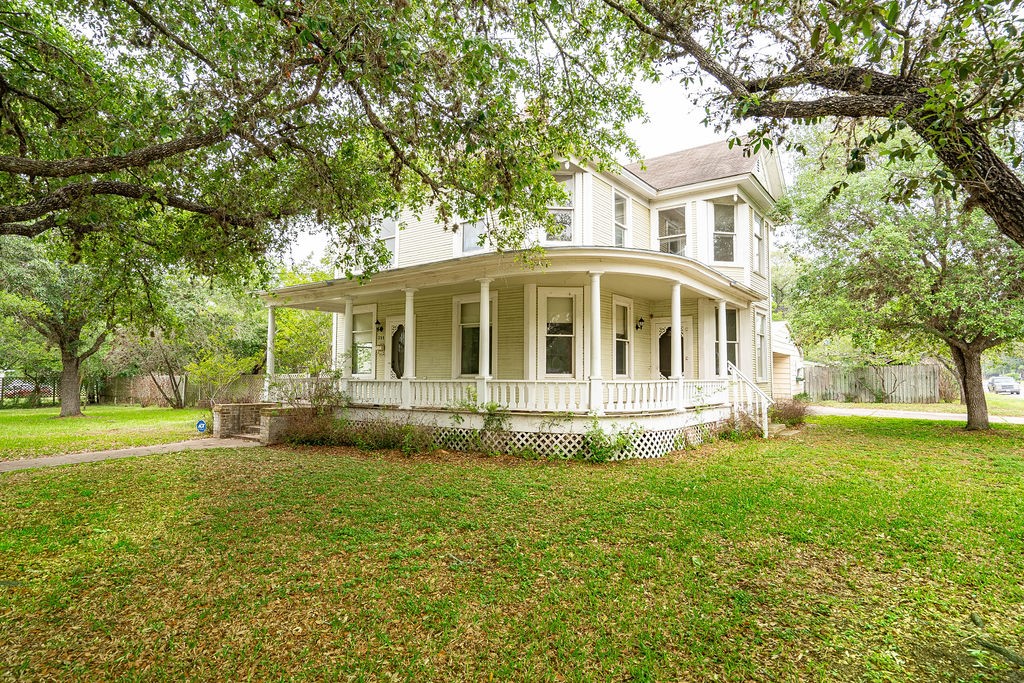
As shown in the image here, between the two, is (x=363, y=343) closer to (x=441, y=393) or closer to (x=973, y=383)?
(x=441, y=393)

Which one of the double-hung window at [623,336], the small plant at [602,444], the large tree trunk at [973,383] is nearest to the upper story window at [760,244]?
the large tree trunk at [973,383]

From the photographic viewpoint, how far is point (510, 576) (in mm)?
4238

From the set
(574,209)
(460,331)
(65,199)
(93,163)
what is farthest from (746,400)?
(65,199)

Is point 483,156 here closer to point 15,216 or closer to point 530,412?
point 530,412

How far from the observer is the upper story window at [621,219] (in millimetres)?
12789

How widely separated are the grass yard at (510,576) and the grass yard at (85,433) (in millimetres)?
3941

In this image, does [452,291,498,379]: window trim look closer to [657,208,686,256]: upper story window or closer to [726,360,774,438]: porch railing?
[657,208,686,256]: upper story window

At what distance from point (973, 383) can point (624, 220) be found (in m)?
10.0

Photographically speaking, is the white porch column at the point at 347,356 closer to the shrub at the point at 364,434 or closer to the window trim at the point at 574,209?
the shrub at the point at 364,434

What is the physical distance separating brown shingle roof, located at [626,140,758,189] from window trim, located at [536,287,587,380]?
4.35 m

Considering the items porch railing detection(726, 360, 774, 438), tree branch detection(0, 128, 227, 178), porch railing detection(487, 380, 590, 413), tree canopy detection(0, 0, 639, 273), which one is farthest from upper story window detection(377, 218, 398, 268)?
porch railing detection(726, 360, 774, 438)

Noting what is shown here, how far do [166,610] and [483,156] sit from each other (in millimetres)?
6923

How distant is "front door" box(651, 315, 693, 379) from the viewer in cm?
1367

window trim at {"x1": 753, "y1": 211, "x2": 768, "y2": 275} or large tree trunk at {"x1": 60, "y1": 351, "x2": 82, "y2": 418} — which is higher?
window trim at {"x1": 753, "y1": 211, "x2": 768, "y2": 275}
